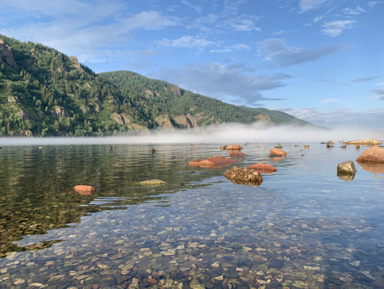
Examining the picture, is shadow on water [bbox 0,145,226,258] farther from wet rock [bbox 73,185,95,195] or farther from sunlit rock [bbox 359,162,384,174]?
sunlit rock [bbox 359,162,384,174]

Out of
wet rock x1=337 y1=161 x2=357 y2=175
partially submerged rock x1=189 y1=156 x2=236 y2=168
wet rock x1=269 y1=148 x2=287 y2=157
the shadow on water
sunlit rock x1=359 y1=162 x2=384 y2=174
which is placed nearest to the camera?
the shadow on water

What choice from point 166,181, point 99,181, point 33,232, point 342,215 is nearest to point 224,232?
point 342,215

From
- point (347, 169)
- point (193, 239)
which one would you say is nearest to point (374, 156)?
point (347, 169)

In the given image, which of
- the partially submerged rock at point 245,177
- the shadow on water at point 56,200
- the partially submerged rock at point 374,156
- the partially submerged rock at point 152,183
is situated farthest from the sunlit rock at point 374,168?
the partially submerged rock at point 152,183

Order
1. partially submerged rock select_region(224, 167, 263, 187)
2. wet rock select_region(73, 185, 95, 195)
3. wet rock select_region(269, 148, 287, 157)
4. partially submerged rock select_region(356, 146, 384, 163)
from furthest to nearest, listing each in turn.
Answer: wet rock select_region(269, 148, 287, 157) → partially submerged rock select_region(356, 146, 384, 163) → partially submerged rock select_region(224, 167, 263, 187) → wet rock select_region(73, 185, 95, 195)

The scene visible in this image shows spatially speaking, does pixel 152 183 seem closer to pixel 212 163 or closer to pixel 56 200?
pixel 56 200

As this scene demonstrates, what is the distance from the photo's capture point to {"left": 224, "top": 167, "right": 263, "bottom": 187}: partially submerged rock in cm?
2075

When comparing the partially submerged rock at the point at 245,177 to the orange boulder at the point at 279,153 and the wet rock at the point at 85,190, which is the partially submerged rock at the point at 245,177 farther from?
the orange boulder at the point at 279,153

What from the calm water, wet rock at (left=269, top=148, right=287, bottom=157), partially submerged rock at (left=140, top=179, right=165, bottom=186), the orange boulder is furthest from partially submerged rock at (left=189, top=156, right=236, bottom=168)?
the orange boulder

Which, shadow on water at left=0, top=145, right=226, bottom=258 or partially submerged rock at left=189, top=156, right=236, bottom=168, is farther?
partially submerged rock at left=189, top=156, right=236, bottom=168

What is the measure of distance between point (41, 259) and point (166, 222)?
482cm

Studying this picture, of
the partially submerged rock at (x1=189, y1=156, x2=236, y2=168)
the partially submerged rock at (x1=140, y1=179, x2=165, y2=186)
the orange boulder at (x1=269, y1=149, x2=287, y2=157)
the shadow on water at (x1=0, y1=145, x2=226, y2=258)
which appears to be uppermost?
the orange boulder at (x1=269, y1=149, x2=287, y2=157)

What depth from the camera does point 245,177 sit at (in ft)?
70.6

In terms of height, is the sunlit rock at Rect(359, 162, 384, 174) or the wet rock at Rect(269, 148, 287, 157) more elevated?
the wet rock at Rect(269, 148, 287, 157)
